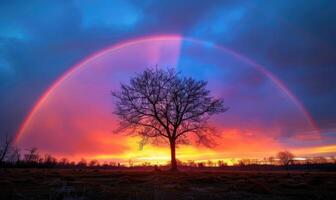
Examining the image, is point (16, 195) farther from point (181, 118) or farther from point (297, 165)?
point (297, 165)

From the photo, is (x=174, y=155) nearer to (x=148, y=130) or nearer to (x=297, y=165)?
(x=148, y=130)

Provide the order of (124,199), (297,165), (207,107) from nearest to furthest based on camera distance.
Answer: (124,199) < (207,107) < (297,165)

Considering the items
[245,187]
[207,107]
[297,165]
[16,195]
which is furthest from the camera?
[297,165]

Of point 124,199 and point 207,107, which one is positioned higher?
point 207,107

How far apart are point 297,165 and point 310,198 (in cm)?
6534

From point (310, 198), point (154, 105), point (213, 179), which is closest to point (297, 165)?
point (154, 105)

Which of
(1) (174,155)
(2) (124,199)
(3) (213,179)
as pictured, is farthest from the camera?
(1) (174,155)

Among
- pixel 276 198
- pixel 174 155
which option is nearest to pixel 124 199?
pixel 276 198

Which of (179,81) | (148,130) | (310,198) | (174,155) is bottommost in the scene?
(310,198)

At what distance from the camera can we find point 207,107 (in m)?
45.3

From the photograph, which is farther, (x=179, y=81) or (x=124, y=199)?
(x=179, y=81)

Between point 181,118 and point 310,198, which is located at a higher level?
point 181,118

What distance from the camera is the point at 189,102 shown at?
147 feet

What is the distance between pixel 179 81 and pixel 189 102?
3441mm
